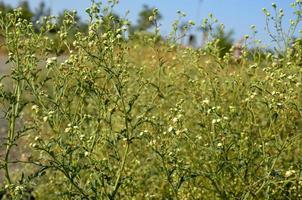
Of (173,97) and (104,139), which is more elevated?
(173,97)

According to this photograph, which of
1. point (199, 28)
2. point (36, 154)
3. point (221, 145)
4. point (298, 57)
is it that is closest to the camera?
point (221, 145)

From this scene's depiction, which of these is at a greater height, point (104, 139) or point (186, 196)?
point (104, 139)

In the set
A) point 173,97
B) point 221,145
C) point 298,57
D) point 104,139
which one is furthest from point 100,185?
point 173,97

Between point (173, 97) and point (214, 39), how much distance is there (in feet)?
3.57

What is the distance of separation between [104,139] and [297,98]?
118 cm

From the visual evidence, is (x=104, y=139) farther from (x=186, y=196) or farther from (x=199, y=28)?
(x=199, y=28)

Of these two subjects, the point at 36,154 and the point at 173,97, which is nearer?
the point at 173,97

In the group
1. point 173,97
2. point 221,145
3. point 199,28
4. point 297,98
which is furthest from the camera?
point 173,97

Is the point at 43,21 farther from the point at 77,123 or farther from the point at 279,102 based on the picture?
the point at 279,102

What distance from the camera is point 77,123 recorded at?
307 cm

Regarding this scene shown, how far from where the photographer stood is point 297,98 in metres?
3.40

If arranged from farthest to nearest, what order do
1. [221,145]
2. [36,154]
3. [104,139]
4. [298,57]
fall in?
[36,154] → [298,57] → [104,139] → [221,145]

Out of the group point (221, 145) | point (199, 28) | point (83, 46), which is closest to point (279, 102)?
point (221, 145)

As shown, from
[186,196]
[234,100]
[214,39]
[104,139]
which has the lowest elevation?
[186,196]
